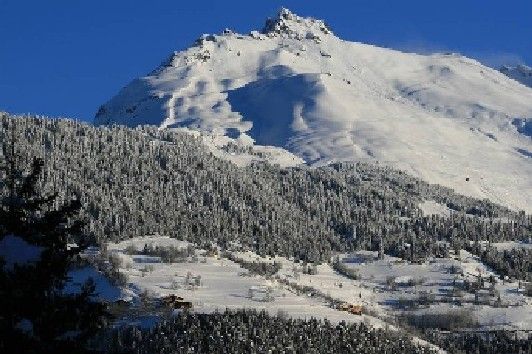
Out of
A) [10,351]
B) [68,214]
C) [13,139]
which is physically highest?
[13,139]

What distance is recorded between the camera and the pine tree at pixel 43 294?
30.5 meters

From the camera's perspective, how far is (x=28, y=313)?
31.1m

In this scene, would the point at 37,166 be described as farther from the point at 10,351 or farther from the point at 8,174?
the point at 10,351

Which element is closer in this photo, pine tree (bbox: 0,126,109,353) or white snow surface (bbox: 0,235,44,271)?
pine tree (bbox: 0,126,109,353)

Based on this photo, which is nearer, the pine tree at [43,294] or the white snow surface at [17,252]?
the pine tree at [43,294]

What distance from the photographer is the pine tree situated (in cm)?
3052

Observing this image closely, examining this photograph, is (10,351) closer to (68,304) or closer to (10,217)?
(68,304)

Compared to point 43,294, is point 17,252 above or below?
above

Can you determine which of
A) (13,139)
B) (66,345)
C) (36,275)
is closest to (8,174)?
(13,139)

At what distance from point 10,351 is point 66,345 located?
5.36 feet

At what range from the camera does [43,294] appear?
31.2m

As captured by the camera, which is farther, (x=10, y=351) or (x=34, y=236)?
(x=34, y=236)

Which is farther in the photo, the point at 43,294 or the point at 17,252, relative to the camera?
the point at 17,252

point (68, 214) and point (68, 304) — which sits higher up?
point (68, 214)
